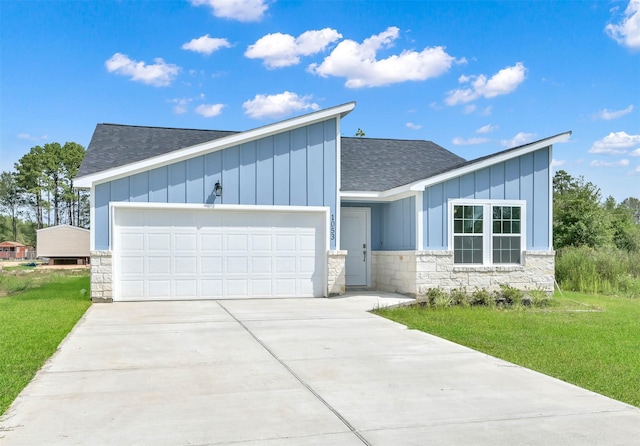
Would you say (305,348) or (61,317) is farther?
(61,317)

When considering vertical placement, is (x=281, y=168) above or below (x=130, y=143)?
below

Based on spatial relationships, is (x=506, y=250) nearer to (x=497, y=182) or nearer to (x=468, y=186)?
(x=497, y=182)

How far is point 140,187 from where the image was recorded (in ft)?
42.2

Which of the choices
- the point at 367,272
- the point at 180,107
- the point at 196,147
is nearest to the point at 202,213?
the point at 196,147

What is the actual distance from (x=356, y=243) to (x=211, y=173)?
472 centimetres

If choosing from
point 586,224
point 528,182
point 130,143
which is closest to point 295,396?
point 528,182

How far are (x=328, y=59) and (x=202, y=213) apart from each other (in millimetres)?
12533

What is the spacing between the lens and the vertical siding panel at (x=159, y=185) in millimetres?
12938

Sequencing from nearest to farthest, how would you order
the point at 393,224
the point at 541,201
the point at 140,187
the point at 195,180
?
the point at 140,187, the point at 195,180, the point at 541,201, the point at 393,224

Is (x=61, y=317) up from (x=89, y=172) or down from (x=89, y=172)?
down

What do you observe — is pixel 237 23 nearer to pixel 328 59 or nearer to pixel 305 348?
pixel 328 59

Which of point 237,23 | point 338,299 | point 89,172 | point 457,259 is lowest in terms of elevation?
point 338,299

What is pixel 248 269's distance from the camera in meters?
13.8

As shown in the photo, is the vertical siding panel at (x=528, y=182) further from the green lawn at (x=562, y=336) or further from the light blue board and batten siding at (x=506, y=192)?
the green lawn at (x=562, y=336)
